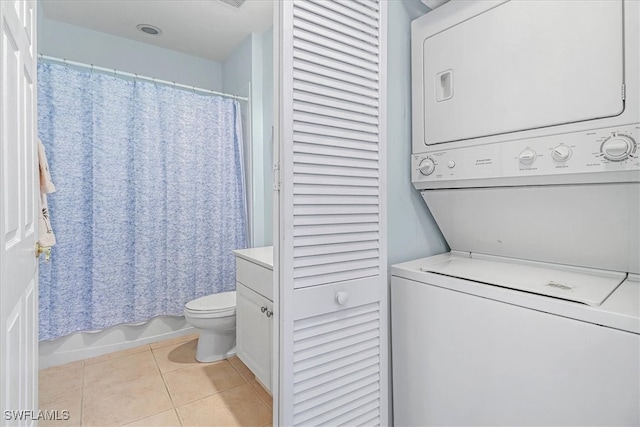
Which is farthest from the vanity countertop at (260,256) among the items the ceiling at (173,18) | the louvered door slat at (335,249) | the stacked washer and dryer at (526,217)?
the ceiling at (173,18)

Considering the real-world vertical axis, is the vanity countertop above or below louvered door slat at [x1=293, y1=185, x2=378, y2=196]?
below

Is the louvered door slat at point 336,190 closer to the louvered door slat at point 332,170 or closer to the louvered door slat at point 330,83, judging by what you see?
the louvered door slat at point 332,170

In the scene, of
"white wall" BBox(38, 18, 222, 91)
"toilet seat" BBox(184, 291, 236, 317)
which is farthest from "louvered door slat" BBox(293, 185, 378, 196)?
"white wall" BBox(38, 18, 222, 91)

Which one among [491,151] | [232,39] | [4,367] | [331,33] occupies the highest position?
[232,39]

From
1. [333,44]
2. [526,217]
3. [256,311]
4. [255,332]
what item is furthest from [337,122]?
[255,332]

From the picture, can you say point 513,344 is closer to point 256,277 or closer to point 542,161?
point 542,161

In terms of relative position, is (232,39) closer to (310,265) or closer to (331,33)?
(331,33)

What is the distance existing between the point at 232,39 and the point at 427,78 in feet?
7.22

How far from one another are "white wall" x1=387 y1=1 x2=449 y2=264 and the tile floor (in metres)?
1.23

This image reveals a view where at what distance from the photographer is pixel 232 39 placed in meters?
2.88

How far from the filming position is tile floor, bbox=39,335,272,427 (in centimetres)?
171

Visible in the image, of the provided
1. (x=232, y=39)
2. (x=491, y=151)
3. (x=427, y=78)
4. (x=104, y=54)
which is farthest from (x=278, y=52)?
(x=104, y=54)

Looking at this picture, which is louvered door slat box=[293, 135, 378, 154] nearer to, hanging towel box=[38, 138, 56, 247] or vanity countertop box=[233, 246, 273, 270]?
vanity countertop box=[233, 246, 273, 270]

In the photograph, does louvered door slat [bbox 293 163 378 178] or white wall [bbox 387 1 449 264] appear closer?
louvered door slat [bbox 293 163 378 178]
